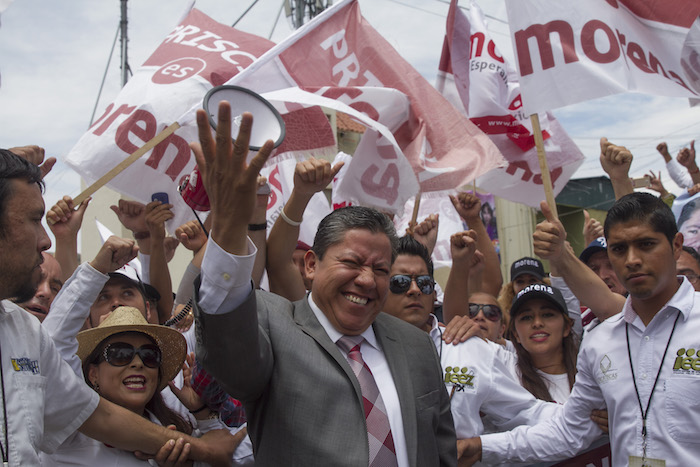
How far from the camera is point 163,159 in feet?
15.4

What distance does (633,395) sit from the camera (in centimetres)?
287

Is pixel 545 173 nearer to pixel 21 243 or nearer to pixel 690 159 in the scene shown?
pixel 690 159

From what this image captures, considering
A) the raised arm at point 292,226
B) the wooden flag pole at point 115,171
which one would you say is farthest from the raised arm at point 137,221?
the raised arm at point 292,226

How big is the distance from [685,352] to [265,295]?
177 cm

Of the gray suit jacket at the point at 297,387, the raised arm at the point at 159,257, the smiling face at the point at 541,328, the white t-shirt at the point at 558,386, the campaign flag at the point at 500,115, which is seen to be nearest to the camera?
the gray suit jacket at the point at 297,387

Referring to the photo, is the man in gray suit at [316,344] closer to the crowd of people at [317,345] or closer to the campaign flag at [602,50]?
the crowd of people at [317,345]

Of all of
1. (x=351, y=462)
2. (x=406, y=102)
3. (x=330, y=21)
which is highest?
(x=330, y=21)

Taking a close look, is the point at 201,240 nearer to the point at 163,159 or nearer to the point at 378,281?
the point at 163,159

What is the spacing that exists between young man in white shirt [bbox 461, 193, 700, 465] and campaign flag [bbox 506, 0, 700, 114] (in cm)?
182

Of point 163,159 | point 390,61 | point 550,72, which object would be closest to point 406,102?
point 390,61

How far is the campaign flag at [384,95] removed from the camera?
509 cm

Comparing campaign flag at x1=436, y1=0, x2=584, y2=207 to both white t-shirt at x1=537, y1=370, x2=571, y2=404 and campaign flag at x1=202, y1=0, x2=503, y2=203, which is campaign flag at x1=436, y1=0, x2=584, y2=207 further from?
white t-shirt at x1=537, y1=370, x2=571, y2=404

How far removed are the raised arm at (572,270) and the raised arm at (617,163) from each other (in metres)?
0.67

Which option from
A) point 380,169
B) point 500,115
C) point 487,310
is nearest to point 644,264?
point 487,310
